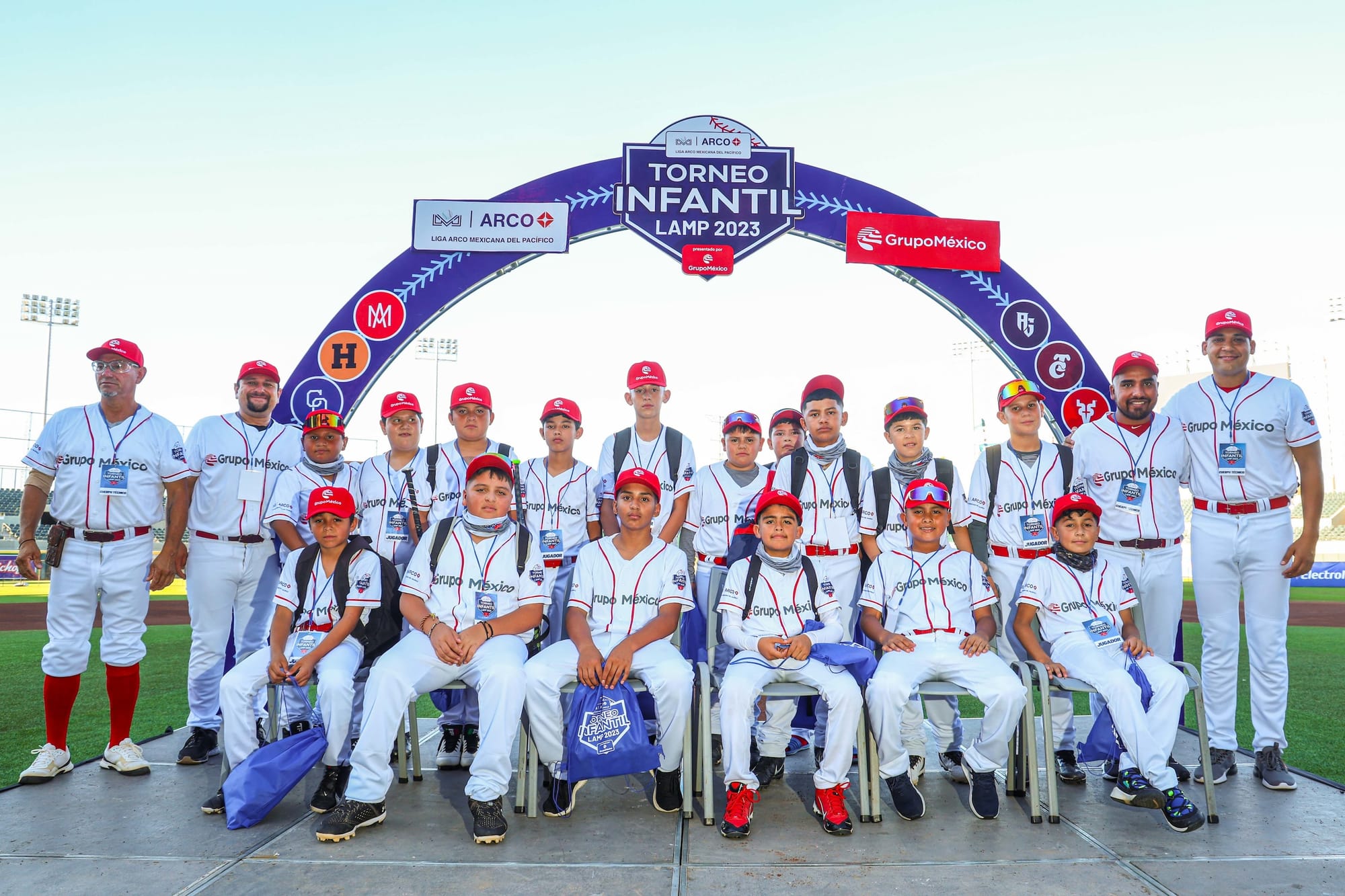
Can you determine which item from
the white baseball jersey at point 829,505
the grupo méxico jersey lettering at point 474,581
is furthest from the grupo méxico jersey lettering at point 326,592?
the white baseball jersey at point 829,505

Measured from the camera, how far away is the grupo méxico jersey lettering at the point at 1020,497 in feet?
16.3

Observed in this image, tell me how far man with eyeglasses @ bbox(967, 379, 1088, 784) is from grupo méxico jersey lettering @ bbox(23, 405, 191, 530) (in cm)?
476

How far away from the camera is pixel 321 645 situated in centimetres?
434

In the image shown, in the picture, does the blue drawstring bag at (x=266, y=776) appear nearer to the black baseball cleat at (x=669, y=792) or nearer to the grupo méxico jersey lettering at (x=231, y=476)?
the black baseball cleat at (x=669, y=792)

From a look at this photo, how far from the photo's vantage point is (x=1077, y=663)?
4.26 meters

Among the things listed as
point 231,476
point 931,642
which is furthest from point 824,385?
point 231,476

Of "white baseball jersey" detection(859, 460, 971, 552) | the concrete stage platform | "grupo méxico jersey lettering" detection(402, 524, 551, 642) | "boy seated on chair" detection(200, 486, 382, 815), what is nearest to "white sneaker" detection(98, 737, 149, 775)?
the concrete stage platform

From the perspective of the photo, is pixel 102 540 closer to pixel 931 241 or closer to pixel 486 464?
pixel 486 464

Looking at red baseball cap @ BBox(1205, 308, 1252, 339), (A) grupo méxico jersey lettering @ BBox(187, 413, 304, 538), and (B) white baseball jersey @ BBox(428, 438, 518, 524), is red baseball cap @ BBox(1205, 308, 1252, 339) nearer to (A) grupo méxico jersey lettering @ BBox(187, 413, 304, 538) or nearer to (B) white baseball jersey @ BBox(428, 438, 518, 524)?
(B) white baseball jersey @ BBox(428, 438, 518, 524)

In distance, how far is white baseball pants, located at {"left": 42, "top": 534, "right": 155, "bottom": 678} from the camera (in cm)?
488

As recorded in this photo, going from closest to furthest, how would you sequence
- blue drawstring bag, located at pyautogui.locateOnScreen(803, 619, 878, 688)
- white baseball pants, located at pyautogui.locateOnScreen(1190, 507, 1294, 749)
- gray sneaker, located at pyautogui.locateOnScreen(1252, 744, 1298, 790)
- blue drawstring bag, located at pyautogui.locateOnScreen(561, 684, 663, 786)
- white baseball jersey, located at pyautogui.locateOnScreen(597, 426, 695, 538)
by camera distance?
1. blue drawstring bag, located at pyautogui.locateOnScreen(561, 684, 663, 786)
2. blue drawstring bag, located at pyautogui.locateOnScreen(803, 619, 878, 688)
3. gray sneaker, located at pyautogui.locateOnScreen(1252, 744, 1298, 790)
4. white baseball pants, located at pyautogui.locateOnScreen(1190, 507, 1294, 749)
5. white baseball jersey, located at pyautogui.locateOnScreen(597, 426, 695, 538)

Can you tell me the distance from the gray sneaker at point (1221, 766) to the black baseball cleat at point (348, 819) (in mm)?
4085

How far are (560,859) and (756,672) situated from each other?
118 cm

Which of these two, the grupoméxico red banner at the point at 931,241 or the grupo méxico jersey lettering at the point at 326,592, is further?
the grupoméxico red banner at the point at 931,241
